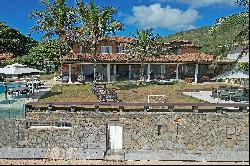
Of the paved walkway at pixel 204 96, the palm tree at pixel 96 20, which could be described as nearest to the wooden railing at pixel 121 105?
the paved walkway at pixel 204 96

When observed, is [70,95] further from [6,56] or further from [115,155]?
[6,56]

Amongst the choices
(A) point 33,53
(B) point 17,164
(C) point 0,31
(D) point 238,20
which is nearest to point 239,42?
(D) point 238,20

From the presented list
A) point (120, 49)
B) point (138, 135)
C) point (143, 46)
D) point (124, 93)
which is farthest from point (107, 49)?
point (138, 135)

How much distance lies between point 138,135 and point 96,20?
15.3 meters

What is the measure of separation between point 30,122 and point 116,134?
5718 mm

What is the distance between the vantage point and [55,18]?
1425 inches

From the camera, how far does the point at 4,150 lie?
22391 mm

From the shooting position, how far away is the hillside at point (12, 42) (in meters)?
68.2

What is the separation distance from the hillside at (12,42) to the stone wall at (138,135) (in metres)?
49.1

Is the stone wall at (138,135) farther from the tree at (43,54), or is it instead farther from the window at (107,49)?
the tree at (43,54)

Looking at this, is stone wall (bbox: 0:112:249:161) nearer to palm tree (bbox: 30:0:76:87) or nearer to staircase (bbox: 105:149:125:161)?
staircase (bbox: 105:149:125:161)

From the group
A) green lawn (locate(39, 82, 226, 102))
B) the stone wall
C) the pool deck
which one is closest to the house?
green lawn (locate(39, 82, 226, 102))

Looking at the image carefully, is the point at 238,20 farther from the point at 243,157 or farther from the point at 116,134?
the point at 116,134

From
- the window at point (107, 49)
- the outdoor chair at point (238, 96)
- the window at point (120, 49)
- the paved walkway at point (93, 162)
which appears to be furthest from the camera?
the window at point (120, 49)
